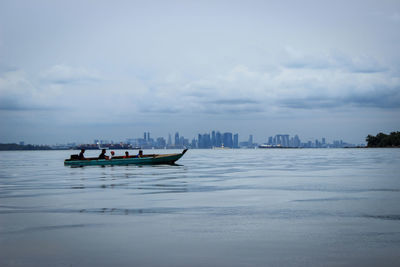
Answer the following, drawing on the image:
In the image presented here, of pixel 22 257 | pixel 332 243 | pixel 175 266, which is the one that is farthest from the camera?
pixel 332 243

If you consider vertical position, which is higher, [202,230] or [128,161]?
[128,161]

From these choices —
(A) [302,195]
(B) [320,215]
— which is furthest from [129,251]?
(A) [302,195]

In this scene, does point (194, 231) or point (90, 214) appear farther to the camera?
point (90, 214)

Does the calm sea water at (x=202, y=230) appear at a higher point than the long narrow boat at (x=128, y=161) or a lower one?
lower

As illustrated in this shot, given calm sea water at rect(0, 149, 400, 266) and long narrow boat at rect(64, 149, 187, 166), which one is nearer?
calm sea water at rect(0, 149, 400, 266)

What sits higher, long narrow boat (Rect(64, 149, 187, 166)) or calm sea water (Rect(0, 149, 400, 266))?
long narrow boat (Rect(64, 149, 187, 166))

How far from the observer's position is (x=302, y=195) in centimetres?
2816

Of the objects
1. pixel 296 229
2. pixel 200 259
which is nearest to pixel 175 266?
pixel 200 259

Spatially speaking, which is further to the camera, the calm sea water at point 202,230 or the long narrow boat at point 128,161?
the long narrow boat at point 128,161

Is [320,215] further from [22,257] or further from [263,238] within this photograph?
[22,257]

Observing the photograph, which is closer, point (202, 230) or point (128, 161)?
point (202, 230)

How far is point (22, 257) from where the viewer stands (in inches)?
495

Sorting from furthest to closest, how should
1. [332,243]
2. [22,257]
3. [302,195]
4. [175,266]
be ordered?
1. [302,195]
2. [332,243]
3. [22,257]
4. [175,266]

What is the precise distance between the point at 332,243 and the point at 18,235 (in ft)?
33.8
